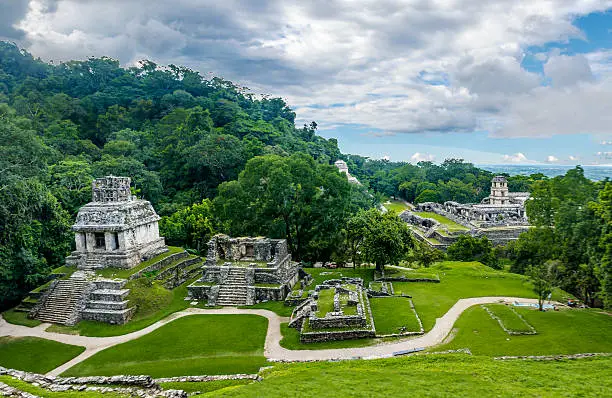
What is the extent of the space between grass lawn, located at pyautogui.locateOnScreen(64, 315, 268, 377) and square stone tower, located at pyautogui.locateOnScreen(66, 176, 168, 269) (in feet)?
26.3

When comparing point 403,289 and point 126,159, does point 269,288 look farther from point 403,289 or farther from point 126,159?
point 126,159

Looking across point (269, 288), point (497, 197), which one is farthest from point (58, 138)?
point (497, 197)

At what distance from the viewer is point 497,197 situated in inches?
3036

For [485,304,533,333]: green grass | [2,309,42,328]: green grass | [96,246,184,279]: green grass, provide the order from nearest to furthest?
[485,304,533,333]: green grass < [2,309,42,328]: green grass < [96,246,184,279]: green grass

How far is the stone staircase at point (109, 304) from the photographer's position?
22500 mm

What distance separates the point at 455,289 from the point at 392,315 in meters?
7.57

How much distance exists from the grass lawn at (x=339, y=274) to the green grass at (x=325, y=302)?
454cm

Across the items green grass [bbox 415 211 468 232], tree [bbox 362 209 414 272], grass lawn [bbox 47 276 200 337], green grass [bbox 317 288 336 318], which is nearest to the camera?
green grass [bbox 317 288 336 318]

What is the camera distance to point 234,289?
84.0 ft

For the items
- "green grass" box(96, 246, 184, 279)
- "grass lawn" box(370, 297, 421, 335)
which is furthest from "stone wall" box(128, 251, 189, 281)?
"grass lawn" box(370, 297, 421, 335)

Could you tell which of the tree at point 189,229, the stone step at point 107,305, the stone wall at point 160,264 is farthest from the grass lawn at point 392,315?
the tree at point 189,229

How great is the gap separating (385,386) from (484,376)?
11.5 feet

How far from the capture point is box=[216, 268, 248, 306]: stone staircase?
2486 centimetres

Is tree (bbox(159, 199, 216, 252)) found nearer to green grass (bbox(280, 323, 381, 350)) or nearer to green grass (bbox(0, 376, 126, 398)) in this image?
green grass (bbox(280, 323, 381, 350))
